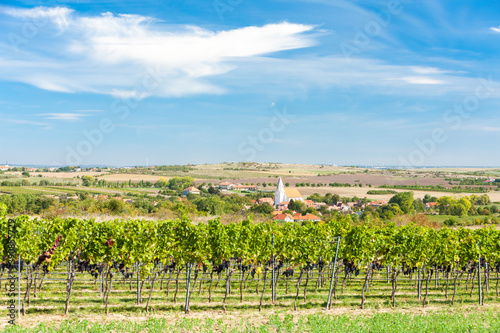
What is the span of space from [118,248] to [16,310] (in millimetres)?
3554

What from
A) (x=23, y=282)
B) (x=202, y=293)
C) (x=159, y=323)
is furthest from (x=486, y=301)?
(x=23, y=282)

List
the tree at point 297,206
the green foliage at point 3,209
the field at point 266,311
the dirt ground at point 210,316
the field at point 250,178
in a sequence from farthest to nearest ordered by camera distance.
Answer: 1. the field at point 250,178
2. the tree at point 297,206
3. the green foliage at point 3,209
4. the dirt ground at point 210,316
5. the field at point 266,311

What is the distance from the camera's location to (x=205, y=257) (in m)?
14.5

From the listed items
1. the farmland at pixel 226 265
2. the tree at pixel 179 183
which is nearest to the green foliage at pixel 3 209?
the farmland at pixel 226 265

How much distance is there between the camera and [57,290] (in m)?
16.2

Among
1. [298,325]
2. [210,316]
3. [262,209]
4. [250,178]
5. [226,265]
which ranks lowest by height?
[262,209]

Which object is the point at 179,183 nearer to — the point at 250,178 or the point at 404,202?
the point at 250,178

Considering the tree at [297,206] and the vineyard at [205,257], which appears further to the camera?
the tree at [297,206]

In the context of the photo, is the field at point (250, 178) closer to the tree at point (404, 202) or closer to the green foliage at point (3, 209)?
the tree at point (404, 202)

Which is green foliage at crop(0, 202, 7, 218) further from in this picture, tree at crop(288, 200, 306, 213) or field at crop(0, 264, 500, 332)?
tree at crop(288, 200, 306, 213)

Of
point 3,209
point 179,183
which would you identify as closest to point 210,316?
point 3,209

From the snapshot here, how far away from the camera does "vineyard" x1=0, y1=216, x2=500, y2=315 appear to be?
45.4ft

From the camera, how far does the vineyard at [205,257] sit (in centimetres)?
1383

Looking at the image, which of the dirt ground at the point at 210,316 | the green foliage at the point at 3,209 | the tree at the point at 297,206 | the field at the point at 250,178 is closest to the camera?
the dirt ground at the point at 210,316
